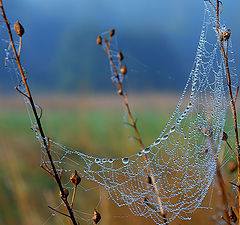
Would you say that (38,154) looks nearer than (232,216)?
No

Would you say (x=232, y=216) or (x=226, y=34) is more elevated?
(x=226, y=34)

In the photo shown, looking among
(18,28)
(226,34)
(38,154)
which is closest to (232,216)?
(226,34)

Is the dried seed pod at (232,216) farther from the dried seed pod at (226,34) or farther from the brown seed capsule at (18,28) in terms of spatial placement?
the brown seed capsule at (18,28)

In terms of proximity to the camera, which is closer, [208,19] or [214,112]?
[208,19]

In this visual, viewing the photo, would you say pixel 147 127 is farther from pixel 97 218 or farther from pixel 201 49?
pixel 97 218

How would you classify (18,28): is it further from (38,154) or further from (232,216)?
(38,154)

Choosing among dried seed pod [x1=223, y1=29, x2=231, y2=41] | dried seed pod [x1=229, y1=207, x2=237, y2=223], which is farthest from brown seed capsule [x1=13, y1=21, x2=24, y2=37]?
dried seed pod [x1=229, y1=207, x2=237, y2=223]

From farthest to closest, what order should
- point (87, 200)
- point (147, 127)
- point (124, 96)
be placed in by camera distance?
point (147, 127), point (87, 200), point (124, 96)

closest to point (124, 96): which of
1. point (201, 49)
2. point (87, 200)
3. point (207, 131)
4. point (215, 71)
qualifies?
point (207, 131)
